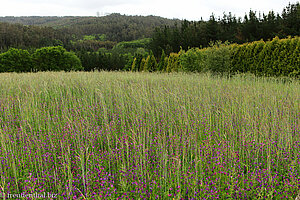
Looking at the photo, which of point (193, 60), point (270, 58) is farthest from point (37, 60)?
point (270, 58)

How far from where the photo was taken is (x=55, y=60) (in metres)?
30.3

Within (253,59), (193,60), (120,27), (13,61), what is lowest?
(253,59)

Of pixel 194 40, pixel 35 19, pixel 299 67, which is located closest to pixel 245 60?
pixel 299 67

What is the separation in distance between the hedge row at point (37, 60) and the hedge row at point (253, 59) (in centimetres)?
2075

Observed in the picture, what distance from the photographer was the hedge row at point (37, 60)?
1139 inches

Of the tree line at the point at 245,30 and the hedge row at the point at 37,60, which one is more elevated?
the tree line at the point at 245,30

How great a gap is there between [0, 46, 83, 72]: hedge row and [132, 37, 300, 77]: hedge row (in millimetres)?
20749

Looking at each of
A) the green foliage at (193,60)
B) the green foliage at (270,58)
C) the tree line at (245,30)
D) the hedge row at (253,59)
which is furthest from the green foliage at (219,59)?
the tree line at (245,30)

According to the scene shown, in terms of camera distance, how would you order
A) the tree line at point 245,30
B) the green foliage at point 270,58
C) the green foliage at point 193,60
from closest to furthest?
the green foliage at point 270,58
the green foliage at point 193,60
the tree line at point 245,30

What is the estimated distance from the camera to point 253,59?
1147 centimetres

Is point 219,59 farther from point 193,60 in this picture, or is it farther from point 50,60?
point 50,60

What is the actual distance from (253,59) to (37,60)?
93.3 feet

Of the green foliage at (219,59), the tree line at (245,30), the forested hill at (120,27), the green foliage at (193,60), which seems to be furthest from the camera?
the forested hill at (120,27)

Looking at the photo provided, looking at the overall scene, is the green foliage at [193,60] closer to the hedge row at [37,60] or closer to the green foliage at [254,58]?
the green foliage at [254,58]
